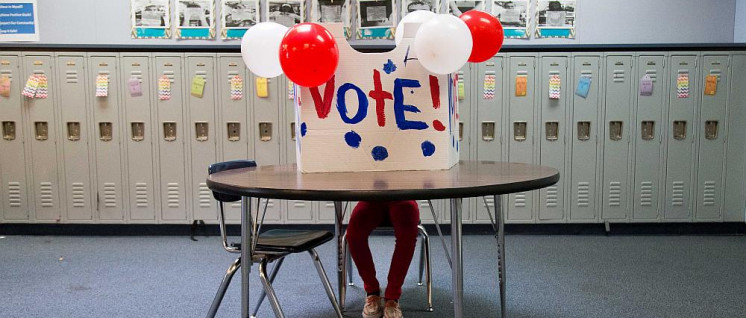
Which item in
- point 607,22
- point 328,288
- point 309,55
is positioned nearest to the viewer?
point 309,55

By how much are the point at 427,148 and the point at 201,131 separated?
2630mm

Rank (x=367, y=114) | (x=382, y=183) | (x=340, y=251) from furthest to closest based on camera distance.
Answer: (x=340, y=251)
(x=367, y=114)
(x=382, y=183)

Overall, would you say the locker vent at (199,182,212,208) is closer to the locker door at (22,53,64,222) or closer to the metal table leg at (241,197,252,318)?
the locker door at (22,53,64,222)

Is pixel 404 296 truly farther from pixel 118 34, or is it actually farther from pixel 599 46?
pixel 118 34

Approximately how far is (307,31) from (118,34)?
3.33 m

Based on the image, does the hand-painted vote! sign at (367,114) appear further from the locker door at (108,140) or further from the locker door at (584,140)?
the locker door at (108,140)

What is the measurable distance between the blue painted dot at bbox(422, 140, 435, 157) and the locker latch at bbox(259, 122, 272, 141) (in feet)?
7.81

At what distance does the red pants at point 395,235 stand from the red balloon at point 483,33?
627 millimetres

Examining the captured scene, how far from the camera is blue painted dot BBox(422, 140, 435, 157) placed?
5.36 ft

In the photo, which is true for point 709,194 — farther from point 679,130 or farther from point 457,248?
point 457,248

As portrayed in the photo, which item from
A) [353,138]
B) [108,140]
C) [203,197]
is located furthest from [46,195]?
[353,138]

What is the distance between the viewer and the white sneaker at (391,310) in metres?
1.95

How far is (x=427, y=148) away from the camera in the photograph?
1.64m

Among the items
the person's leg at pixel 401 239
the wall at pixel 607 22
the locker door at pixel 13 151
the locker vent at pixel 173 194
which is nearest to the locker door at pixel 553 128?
the wall at pixel 607 22
